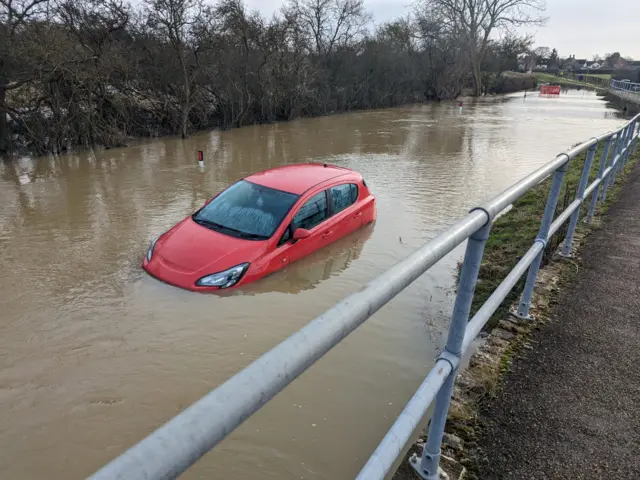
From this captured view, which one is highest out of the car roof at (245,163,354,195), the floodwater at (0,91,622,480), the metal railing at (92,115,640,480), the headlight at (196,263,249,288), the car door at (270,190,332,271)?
the metal railing at (92,115,640,480)

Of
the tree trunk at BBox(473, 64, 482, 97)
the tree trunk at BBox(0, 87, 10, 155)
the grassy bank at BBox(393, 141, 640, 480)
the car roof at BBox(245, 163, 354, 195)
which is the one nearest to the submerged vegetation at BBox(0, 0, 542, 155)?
the tree trunk at BBox(0, 87, 10, 155)

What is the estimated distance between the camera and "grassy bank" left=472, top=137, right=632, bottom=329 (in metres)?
5.34

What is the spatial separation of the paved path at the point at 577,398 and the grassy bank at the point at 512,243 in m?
0.86

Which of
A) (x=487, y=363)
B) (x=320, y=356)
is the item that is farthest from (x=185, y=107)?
(x=320, y=356)

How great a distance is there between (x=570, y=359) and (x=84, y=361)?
4350mm

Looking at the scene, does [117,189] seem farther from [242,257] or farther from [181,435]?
[181,435]

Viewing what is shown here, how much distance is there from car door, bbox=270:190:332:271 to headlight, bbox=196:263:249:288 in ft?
1.67

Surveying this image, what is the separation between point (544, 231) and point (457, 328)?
1.95 metres

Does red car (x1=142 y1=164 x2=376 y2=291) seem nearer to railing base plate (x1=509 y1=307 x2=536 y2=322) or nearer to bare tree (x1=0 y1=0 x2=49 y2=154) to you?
railing base plate (x1=509 y1=307 x2=536 y2=322)

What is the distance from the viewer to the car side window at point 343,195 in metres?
7.61

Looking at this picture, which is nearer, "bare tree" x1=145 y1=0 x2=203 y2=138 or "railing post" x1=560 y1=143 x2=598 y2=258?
"railing post" x1=560 y1=143 x2=598 y2=258

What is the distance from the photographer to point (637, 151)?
13.5 metres

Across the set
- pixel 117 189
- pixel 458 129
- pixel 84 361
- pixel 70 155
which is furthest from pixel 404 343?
pixel 458 129

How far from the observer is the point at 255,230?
6441 mm
